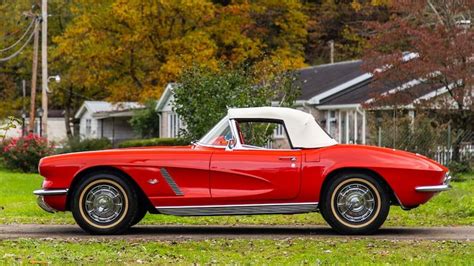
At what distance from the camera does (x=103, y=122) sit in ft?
187

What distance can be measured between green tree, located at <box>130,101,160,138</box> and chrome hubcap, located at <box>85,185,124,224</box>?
36028mm

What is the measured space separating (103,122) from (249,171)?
46708 mm

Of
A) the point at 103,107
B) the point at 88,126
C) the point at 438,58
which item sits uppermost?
the point at 438,58

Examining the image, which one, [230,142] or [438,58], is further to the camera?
[438,58]

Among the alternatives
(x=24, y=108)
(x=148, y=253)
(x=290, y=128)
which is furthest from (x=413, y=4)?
(x=24, y=108)

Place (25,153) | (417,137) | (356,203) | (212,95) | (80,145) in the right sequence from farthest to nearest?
(80,145) → (25,153) → (417,137) → (212,95) → (356,203)

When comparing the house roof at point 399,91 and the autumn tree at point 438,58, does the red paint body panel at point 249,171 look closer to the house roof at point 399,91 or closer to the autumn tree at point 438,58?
the autumn tree at point 438,58

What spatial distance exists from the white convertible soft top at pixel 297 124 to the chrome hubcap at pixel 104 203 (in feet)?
5.83

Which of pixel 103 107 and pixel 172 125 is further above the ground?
pixel 103 107

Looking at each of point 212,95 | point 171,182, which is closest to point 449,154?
point 212,95

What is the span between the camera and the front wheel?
10891mm

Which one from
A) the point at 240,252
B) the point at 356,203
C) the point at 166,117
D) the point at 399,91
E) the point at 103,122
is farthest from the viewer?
the point at 103,122

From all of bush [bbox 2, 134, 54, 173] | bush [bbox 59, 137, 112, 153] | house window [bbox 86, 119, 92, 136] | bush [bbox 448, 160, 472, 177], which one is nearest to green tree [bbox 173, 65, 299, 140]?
bush [bbox 448, 160, 472, 177]

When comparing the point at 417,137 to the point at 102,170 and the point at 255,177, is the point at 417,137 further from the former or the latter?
the point at 102,170
